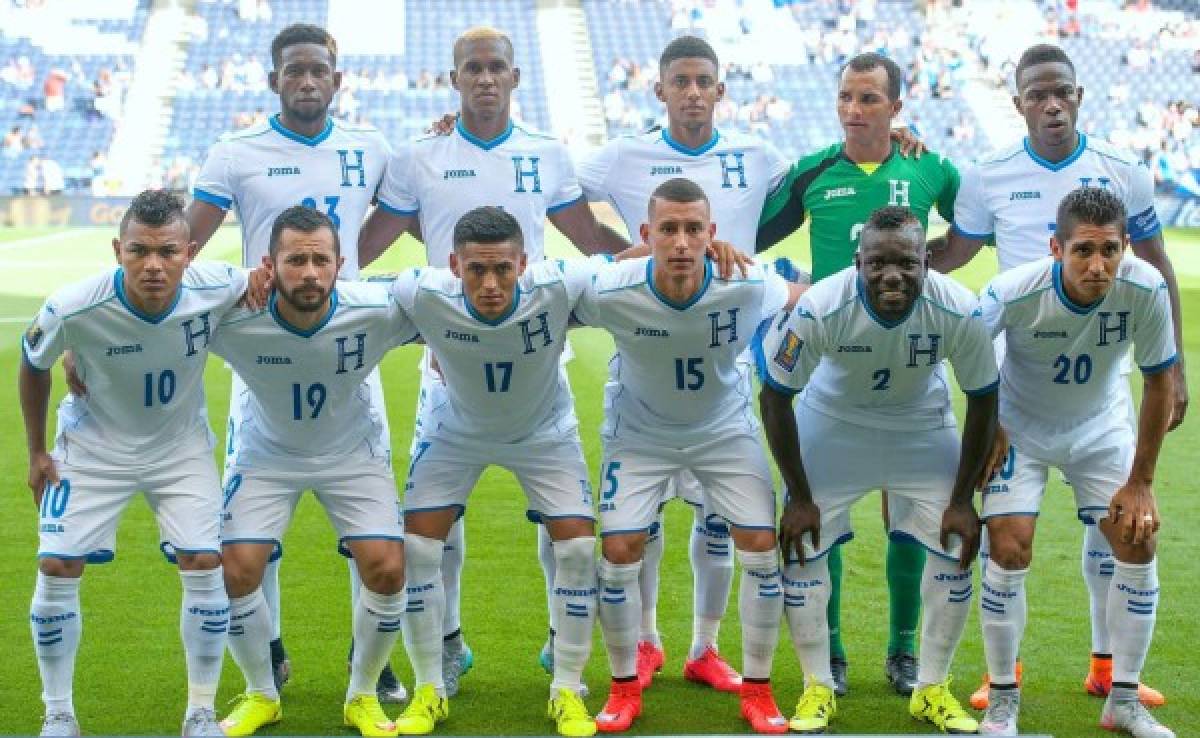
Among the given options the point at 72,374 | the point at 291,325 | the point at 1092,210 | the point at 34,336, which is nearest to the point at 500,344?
the point at 291,325

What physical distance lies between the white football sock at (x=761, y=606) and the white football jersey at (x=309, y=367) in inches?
57.5

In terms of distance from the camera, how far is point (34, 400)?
5.29 meters

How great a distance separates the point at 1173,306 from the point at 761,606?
6.48 feet

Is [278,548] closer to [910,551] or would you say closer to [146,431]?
[146,431]

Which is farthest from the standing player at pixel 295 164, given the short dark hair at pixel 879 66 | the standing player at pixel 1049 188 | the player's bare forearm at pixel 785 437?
the standing player at pixel 1049 188

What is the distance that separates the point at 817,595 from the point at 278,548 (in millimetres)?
1956

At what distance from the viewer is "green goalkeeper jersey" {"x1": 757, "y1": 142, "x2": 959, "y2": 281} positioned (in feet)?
20.0

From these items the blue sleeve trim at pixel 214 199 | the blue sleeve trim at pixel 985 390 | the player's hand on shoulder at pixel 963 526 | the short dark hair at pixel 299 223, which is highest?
the blue sleeve trim at pixel 214 199

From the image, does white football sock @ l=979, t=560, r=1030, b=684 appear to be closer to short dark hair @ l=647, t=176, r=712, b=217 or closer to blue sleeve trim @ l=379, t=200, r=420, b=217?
short dark hair @ l=647, t=176, r=712, b=217

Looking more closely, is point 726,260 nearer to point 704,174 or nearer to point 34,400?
point 704,174

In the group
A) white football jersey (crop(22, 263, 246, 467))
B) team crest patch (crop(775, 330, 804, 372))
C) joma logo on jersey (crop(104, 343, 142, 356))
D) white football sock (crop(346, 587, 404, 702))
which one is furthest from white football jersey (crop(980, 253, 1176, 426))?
joma logo on jersey (crop(104, 343, 142, 356))

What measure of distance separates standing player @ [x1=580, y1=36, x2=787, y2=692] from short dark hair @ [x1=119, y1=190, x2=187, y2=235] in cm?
198

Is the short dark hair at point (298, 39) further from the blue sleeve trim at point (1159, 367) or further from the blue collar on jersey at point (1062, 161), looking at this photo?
the blue sleeve trim at point (1159, 367)

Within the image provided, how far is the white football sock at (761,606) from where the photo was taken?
5438 millimetres
